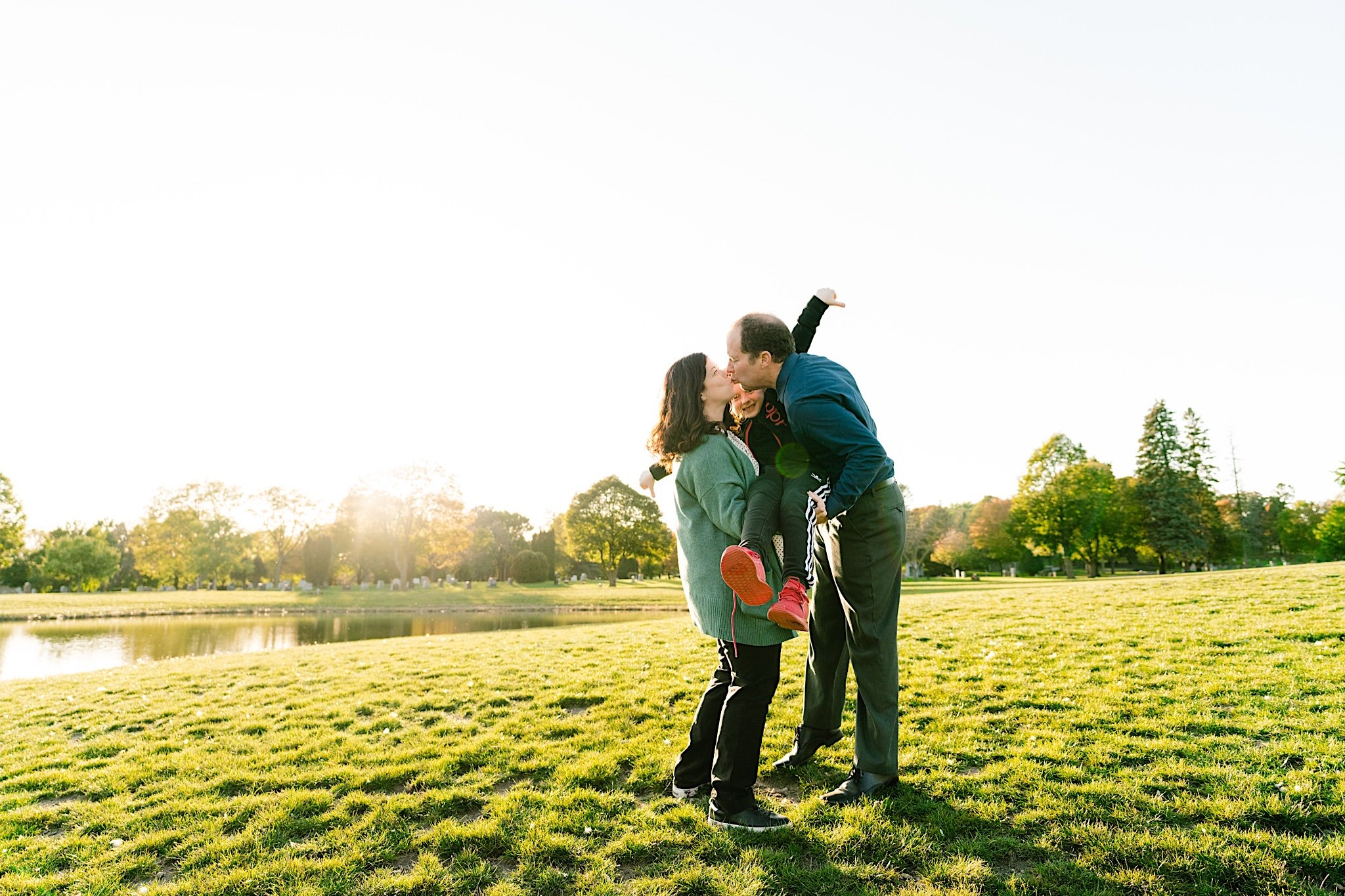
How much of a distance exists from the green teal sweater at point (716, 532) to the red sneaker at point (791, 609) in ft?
0.33

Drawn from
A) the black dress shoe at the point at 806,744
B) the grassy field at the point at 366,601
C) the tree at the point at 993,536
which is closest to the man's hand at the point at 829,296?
the black dress shoe at the point at 806,744

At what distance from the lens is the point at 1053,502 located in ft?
125

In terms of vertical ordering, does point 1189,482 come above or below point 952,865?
above

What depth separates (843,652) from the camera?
13.4ft

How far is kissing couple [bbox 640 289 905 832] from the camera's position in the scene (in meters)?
3.41

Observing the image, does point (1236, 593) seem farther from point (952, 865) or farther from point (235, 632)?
point (235, 632)

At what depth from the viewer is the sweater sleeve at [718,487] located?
11.3 feet

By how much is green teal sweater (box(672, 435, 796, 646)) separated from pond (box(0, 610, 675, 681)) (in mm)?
14657

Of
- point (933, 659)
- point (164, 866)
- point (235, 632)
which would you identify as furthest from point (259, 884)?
point (235, 632)

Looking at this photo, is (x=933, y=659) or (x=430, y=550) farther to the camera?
(x=430, y=550)

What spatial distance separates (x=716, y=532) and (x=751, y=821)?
1405 millimetres

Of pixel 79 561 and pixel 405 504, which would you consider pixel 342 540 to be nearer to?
pixel 405 504

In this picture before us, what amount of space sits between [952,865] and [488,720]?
390cm

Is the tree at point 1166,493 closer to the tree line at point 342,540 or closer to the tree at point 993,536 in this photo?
the tree at point 993,536
